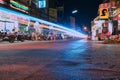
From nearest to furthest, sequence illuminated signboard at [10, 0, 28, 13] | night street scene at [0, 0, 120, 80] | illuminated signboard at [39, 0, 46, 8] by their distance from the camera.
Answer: night street scene at [0, 0, 120, 80] < illuminated signboard at [10, 0, 28, 13] < illuminated signboard at [39, 0, 46, 8]

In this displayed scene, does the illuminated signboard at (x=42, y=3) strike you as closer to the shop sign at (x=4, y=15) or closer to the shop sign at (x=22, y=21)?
the shop sign at (x=22, y=21)

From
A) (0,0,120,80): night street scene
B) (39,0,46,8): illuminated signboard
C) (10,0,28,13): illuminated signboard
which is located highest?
(39,0,46,8): illuminated signboard

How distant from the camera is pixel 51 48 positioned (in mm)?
27297

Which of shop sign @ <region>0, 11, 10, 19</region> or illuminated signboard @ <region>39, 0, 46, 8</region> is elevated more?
illuminated signboard @ <region>39, 0, 46, 8</region>

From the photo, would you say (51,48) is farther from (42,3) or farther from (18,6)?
(42,3)

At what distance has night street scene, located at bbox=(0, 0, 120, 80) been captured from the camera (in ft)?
36.6

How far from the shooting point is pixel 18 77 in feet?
32.9

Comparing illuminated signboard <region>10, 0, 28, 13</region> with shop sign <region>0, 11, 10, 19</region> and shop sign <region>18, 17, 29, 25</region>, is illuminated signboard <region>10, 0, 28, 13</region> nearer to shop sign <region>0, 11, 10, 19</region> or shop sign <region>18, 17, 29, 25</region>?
shop sign <region>18, 17, 29, 25</region>

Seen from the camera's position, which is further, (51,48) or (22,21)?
(22,21)

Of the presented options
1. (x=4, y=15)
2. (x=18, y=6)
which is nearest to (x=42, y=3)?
(x=18, y=6)

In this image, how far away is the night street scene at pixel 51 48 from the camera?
11.2m

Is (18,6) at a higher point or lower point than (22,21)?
higher

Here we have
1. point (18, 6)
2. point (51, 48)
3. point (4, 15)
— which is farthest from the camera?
point (18, 6)

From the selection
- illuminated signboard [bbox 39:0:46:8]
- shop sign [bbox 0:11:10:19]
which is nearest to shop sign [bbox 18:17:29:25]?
shop sign [bbox 0:11:10:19]
